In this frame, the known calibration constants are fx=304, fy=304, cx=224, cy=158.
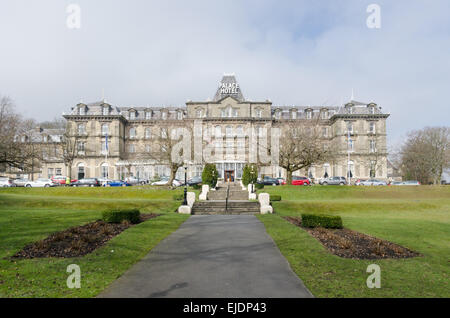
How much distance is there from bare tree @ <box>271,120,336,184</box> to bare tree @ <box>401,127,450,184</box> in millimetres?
24578

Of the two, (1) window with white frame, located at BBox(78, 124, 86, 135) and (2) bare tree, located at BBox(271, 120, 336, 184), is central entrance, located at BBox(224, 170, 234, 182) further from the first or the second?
(1) window with white frame, located at BBox(78, 124, 86, 135)

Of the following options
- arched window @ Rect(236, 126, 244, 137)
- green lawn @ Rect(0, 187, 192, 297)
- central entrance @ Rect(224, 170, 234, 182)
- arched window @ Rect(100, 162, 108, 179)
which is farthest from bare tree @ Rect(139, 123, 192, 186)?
arched window @ Rect(100, 162, 108, 179)

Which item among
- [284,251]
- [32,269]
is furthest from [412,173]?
[32,269]

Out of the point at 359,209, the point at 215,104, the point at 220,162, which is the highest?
the point at 215,104

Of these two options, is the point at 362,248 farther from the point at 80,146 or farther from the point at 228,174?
the point at 80,146

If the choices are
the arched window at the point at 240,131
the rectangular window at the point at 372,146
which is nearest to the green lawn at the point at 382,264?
the arched window at the point at 240,131

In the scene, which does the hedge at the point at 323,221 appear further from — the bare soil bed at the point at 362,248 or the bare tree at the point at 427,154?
the bare tree at the point at 427,154

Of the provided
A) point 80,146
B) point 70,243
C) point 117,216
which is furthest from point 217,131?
point 70,243

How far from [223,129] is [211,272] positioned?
54.4 m

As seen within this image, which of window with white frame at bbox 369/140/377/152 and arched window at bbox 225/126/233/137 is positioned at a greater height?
arched window at bbox 225/126/233/137

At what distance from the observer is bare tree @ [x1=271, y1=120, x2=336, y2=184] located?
38875 millimetres
